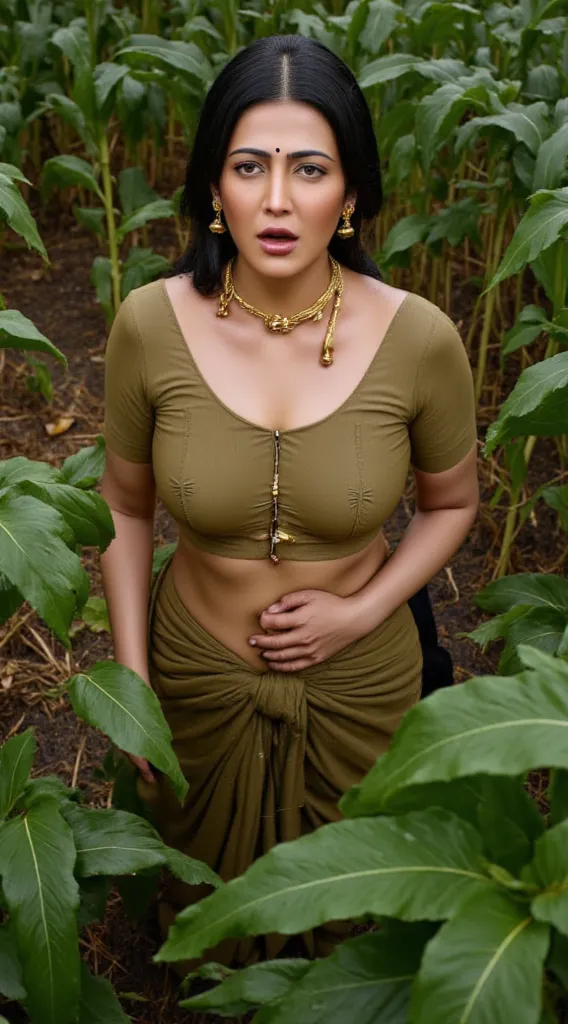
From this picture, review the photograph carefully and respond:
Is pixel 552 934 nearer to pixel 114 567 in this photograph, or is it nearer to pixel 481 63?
pixel 114 567

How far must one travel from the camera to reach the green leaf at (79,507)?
1555mm

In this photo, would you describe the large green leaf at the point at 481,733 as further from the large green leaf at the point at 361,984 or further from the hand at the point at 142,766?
the hand at the point at 142,766

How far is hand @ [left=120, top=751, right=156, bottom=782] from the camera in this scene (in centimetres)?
202

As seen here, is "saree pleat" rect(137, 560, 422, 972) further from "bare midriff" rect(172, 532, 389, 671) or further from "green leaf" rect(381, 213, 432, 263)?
"green leaf" rect(381, 213, 432, 263)

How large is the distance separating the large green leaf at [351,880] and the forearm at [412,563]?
956 millimetres

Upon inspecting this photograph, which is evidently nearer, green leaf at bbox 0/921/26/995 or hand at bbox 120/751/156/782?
green leaf at bbox 0/921/26/995

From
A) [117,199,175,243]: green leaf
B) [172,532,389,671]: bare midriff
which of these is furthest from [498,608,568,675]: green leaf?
[117,199,175,243]: green leaf

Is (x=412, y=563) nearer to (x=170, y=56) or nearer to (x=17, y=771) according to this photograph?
(x=17, y=771)

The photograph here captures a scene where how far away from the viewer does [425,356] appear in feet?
6.40

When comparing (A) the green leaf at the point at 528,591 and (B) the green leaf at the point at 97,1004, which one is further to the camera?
(A) the green leaf at the point at 528,591

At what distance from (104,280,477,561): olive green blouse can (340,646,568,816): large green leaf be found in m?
0.83

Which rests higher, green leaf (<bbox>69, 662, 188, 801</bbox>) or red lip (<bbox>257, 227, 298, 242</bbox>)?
red lip (<bbox>257, 227, 298, 242</bbox>)

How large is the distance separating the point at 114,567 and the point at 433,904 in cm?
119

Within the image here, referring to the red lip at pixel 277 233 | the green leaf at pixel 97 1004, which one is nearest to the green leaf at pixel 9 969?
the green leaf at pixel 97 1004
